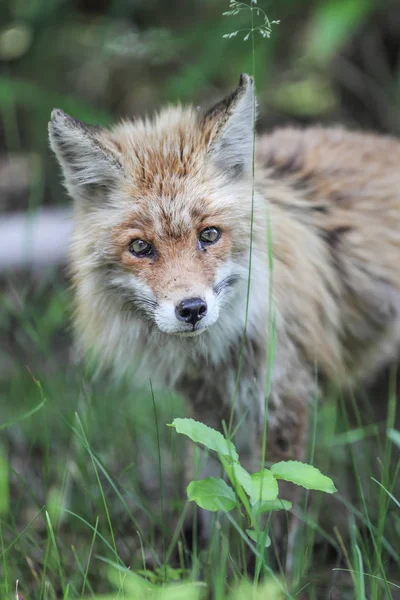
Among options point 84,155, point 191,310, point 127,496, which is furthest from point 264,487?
point 127,496

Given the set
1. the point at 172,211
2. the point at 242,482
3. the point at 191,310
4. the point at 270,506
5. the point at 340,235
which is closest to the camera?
the point at 242,482

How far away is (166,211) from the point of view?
148 inches

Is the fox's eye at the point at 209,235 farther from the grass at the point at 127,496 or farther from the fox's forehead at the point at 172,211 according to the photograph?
the grass at the point at 127,496

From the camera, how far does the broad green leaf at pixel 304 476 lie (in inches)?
113

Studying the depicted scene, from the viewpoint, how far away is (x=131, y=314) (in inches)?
165

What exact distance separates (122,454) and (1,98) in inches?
174

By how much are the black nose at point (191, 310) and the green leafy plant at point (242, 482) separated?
0.69 m

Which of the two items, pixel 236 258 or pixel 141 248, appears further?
pixel 236 258

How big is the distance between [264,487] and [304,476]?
0.54ft

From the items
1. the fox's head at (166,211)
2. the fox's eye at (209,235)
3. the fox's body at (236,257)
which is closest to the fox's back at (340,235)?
the fox's body at (236,257)

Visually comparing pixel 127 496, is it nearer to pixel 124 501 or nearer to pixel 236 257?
pixel 124 501

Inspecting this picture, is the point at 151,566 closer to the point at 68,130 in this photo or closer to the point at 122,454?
the point at 122,454

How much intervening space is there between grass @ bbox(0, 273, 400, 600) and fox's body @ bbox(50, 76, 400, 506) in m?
0.35

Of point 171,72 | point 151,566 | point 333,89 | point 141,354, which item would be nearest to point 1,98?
point 171,72
